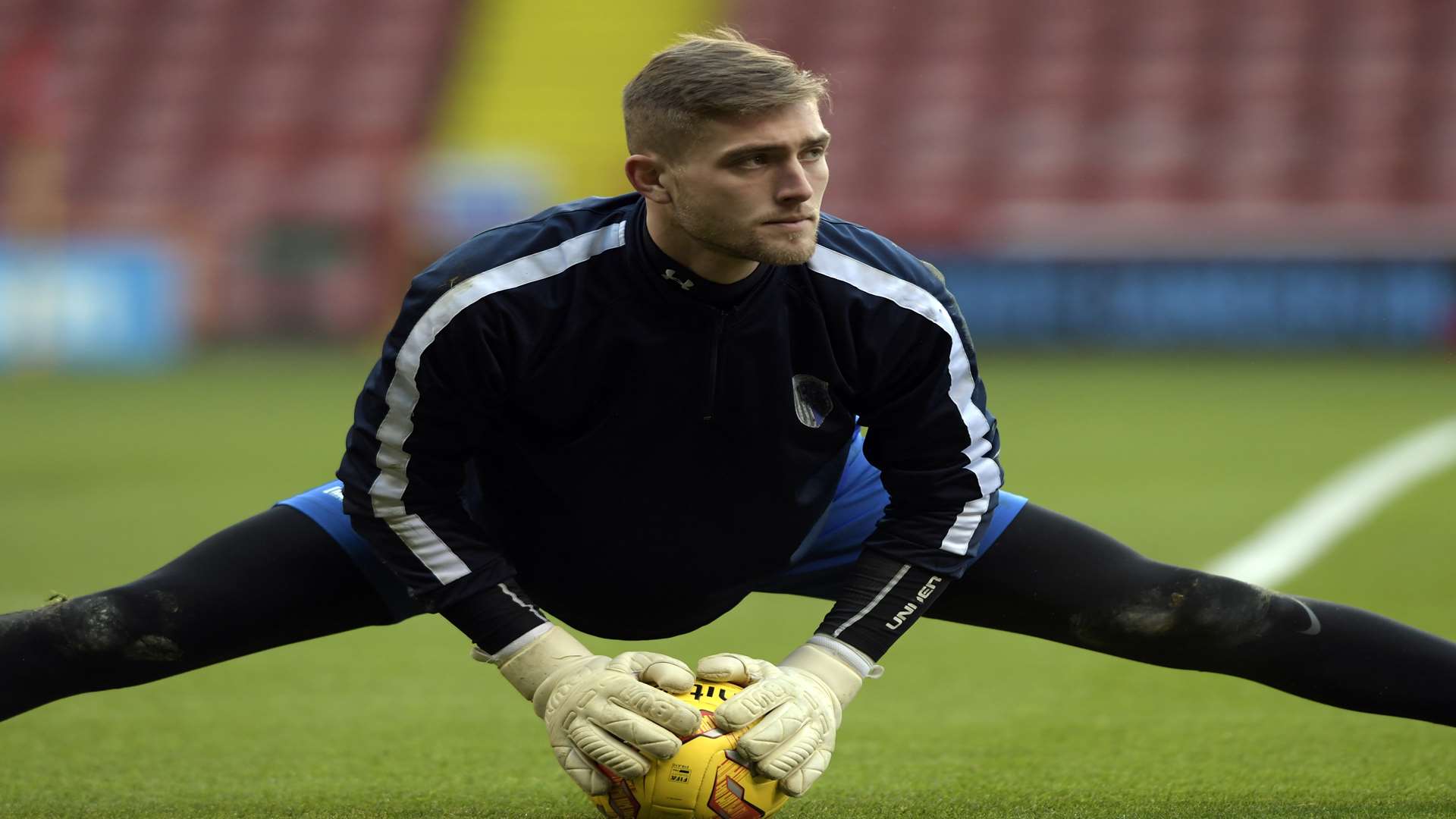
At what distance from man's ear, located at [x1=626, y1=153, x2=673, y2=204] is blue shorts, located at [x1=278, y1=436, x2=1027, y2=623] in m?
0.86

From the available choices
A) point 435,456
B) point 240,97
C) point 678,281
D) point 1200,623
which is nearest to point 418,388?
point 435,456

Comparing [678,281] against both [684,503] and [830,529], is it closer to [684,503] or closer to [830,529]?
[684,503]

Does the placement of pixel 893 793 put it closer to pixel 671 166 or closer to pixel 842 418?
pixel 842 418

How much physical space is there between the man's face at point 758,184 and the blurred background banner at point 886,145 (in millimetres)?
15074

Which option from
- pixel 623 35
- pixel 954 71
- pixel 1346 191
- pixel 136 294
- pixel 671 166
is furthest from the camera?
pixel 623 35

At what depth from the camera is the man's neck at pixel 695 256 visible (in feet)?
11.3

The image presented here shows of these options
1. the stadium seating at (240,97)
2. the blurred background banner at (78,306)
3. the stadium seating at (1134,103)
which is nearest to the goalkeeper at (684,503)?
the blurred background banner at (78,306)

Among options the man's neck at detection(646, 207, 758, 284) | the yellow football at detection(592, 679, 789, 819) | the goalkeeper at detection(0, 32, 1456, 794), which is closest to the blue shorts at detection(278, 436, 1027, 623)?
the goalkeeper at detection(0, 32, 1456, 794)

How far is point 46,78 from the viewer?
60.1 ft

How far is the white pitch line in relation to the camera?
7.43m

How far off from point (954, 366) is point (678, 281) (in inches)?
23.4

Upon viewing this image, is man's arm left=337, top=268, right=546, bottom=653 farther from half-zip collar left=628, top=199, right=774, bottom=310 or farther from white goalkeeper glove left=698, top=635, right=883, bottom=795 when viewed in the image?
white goalkeeper glove left=698, top=635, right=883, bottom=795

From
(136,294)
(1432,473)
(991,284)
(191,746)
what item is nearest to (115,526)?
(191,746)

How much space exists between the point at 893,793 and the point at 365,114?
22.9 m
